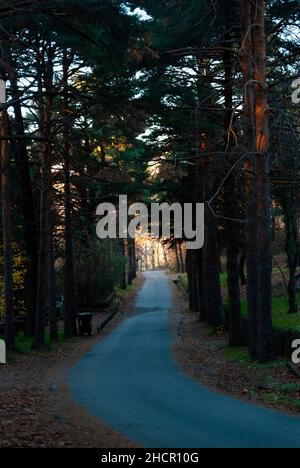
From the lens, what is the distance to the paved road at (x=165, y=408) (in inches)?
341

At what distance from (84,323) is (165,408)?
20168mm

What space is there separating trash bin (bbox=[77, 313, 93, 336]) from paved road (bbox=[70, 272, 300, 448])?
335 inches

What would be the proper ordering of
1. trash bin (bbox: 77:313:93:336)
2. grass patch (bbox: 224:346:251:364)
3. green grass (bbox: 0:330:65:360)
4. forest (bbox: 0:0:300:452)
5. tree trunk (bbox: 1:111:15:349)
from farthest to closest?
1. trash bin (bbox: 77:313:93:336)
2. green grass (bbox: 0:330:65:360)
3. tree trunk (bbox: 1:111:15:349)
4. grass patch (bbox: 224:346:251:364)
5. forest (bbox: 0:0:300:452)

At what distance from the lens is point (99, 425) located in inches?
389

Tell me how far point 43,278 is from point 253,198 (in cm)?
939

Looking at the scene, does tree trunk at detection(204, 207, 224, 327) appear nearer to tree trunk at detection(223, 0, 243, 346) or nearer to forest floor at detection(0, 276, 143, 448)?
tree trunk at detection(223, 0, 243, 346)

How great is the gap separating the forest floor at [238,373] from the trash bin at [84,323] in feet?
23.2

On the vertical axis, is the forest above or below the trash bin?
above

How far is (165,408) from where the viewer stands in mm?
11320

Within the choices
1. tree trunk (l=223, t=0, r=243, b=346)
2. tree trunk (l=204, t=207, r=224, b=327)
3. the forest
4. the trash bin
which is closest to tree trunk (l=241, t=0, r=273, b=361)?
the forest

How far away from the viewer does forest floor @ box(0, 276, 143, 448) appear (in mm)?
8570

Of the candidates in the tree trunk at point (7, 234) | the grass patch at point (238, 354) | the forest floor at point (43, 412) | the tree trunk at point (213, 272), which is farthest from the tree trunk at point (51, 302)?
the grass patch at point (238, 354)

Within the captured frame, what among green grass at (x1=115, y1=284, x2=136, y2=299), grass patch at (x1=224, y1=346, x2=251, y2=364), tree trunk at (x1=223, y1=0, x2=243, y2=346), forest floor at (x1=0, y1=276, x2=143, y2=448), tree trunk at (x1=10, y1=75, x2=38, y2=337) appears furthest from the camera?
green grass at (x1=115, y1=284, x2=136, y2=299)

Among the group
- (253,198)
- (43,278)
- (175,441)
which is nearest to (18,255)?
(43,278)
